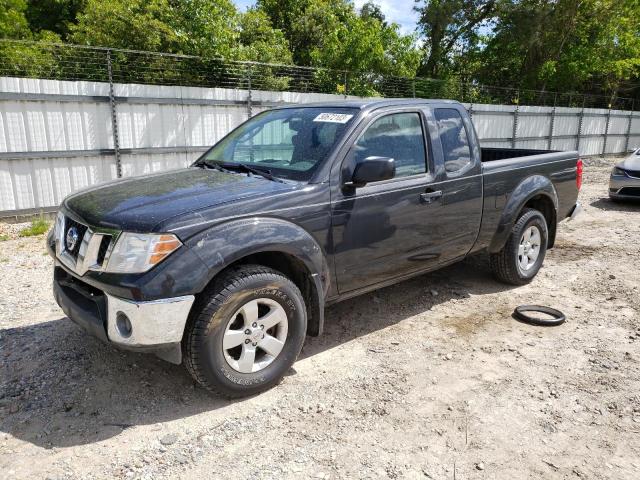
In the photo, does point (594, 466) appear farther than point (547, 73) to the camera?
No

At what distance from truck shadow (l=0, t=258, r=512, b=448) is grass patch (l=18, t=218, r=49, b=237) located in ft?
13.1

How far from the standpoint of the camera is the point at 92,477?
8.60 feet

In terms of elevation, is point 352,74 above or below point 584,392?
above

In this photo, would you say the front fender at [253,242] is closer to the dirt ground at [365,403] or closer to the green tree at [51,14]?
the dirt ground at [365,403]

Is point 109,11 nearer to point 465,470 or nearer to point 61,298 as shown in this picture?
point 61,298

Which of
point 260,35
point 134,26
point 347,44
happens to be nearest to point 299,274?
point 134,26

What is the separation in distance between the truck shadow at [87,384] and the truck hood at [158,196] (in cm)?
114

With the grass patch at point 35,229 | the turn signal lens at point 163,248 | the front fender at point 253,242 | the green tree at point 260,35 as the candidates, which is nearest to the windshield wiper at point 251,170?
the front fender at point 253,242

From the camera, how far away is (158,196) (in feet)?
10.9

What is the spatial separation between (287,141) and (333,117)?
0.40 metres

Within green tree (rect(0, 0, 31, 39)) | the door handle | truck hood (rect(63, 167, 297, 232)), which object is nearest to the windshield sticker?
truck hood (rect(63, 167, 297, 232))

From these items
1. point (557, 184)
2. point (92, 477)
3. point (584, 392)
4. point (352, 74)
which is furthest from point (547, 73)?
point (92, 477)

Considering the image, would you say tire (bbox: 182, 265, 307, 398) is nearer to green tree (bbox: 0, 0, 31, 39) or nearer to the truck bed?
the truck bed

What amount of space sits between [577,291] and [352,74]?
1111cm
